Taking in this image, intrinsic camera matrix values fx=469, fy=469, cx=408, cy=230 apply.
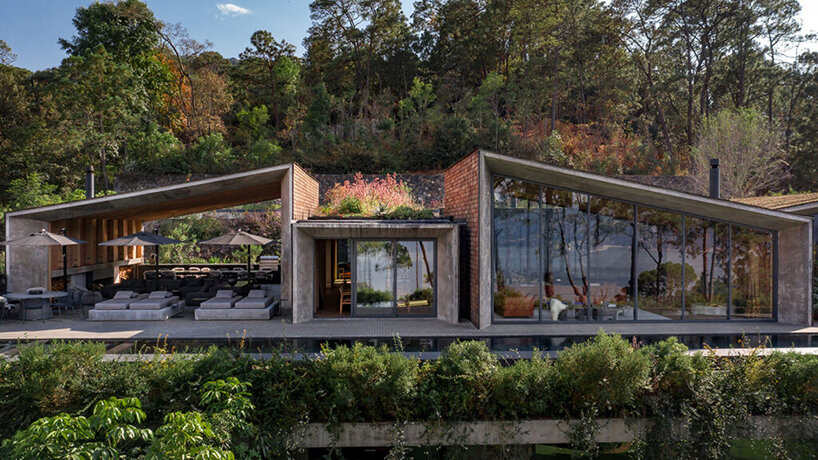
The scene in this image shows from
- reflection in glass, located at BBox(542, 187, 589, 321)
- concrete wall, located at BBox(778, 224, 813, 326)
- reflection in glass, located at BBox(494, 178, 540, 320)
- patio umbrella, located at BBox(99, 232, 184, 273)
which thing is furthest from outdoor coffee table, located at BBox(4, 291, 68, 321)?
concrete wall, located at BBox(778, 224, 813, 326)

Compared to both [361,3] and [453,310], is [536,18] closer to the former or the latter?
[361,3]

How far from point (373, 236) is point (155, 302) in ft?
18.3

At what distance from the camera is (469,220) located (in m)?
11.4

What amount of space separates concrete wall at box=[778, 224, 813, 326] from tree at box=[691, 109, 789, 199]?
12.1 m

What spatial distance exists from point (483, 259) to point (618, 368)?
4488 millimetres

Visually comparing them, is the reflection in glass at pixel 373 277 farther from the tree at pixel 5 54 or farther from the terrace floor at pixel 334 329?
the tree at pixel 5 54

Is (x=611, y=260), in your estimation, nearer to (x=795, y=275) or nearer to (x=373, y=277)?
(x=795, y=275)

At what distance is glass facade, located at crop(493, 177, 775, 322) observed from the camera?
428 inches

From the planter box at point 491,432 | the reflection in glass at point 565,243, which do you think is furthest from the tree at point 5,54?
the planter box at point 491,432

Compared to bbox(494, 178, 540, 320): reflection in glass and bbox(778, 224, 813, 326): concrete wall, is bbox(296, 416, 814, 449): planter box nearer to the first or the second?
bbox(494, 178, 540, 320): reflection in glass

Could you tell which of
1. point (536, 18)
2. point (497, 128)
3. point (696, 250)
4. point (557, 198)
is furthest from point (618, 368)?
point (536, 18)

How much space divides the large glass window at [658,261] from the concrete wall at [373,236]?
4330 millimetres

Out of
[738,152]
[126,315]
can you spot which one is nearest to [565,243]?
[126,315]

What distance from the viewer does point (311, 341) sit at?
825cm
